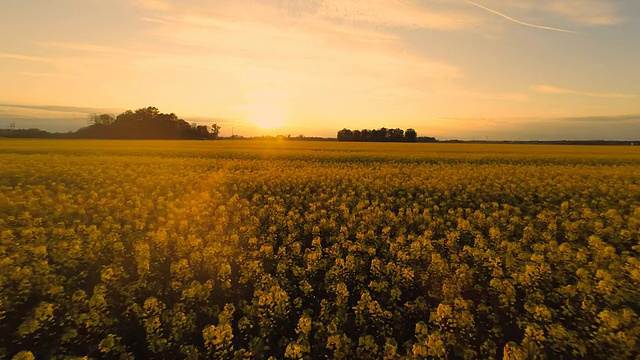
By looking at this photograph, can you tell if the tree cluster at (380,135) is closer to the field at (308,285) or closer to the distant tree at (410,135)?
the distant tree at (410,135)

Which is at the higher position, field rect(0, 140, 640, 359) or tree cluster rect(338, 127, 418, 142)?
tree cluster rect(338, 127, 418, 142)

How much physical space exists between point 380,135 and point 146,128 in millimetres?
70654

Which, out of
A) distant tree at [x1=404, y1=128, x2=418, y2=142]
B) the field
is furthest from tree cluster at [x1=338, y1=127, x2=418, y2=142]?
the field

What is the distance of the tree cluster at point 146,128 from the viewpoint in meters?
99.2

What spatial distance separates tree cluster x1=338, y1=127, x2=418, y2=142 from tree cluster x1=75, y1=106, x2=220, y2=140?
4497 cm

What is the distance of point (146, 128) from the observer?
103 m

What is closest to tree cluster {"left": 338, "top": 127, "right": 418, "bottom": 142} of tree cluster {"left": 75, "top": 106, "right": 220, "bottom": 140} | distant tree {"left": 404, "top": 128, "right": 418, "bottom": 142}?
distant tree {"left": 404, "top": 128, "right": 418, "bottom": 142}

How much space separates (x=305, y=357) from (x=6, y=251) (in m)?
6.84

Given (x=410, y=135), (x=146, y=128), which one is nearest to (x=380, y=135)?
(x=410, y=135)

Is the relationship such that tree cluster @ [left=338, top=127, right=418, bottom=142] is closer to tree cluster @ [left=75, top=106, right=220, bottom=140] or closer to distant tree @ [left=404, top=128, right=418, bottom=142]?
distant tree @ [left=404, top=128, right=418, bottom=142]

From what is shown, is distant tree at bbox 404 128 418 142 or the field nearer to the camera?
the field

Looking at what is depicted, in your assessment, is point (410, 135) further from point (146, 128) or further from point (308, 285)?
point (308, 285)

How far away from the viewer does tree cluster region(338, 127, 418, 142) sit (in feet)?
349

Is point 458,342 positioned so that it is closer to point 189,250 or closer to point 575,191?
point 189,250
